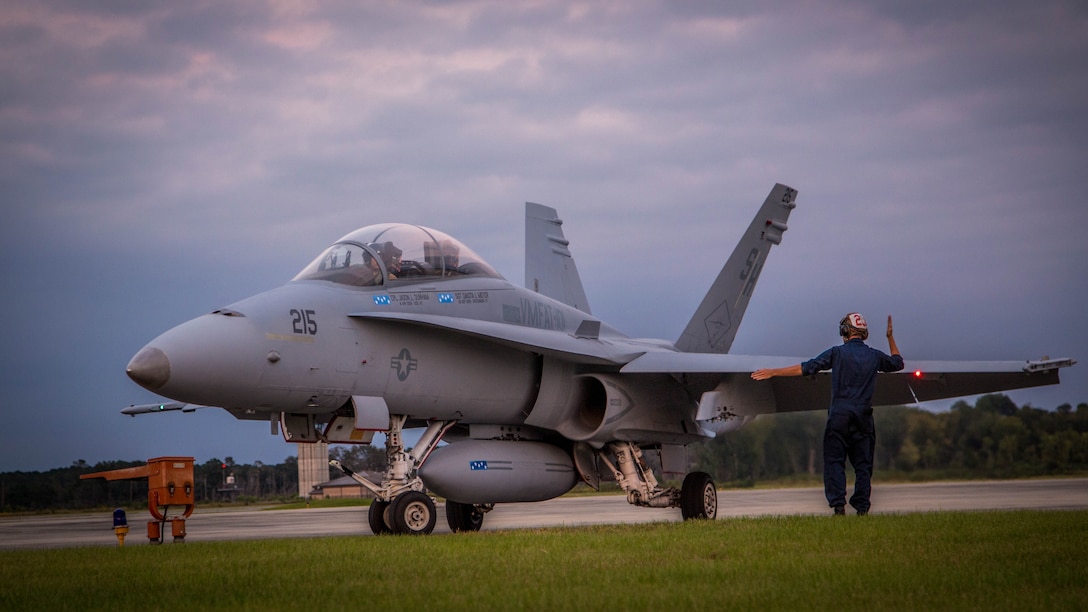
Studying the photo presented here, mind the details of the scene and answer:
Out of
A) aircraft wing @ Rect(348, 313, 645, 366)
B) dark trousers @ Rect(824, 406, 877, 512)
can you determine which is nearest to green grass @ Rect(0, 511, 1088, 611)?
dark trousers @ Rect(824, 406, 877, 512)

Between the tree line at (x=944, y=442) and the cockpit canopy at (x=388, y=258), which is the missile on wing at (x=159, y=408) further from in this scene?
the tree line at (x=944, y=442)

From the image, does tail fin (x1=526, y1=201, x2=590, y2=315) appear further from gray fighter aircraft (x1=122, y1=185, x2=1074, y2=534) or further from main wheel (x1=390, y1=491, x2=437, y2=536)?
main wheel (x1=390, y1=491, x2=437, y2=536)

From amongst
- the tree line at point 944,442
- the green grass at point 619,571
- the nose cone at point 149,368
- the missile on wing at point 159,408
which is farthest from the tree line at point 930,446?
the green grass at point 619,571

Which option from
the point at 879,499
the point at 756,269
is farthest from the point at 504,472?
the point at 879,499

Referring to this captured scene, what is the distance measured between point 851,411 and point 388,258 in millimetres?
4799

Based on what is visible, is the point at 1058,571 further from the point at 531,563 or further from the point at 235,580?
the point at 235,580

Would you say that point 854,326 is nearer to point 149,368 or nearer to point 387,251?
point 387,251

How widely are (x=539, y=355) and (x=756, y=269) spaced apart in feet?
17.4

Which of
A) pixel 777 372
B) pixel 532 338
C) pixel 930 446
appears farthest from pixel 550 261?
pixel 930 446

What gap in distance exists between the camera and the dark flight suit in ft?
31.6

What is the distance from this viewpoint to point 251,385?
9.59m

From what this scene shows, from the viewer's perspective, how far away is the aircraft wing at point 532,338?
35.3ft

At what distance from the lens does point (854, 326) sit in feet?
32.1

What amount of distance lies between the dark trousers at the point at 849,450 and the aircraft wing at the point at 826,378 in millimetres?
2100
